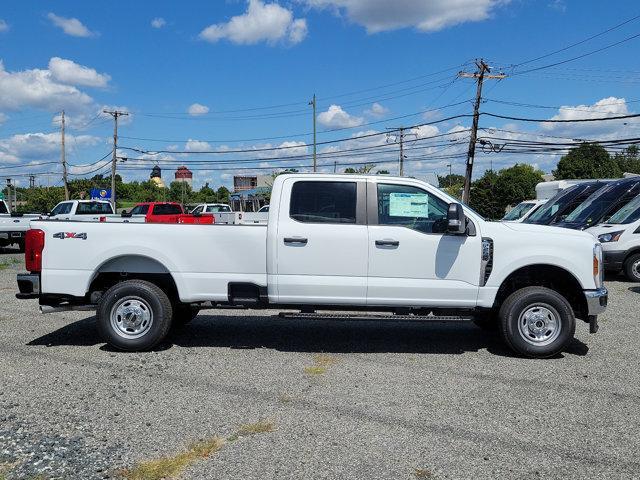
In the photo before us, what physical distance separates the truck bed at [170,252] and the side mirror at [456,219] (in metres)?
2.04

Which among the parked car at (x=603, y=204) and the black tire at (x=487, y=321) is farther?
the parked car at (x=603, y=204)

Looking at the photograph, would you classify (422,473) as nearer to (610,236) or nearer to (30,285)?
(30,285)

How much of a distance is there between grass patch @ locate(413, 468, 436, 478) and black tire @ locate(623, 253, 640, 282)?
11207mm

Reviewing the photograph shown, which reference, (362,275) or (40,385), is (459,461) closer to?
(362,275)

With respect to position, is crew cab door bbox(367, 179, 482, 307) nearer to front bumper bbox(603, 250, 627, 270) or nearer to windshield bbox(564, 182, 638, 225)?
front bumper bbox(603, 250, 627, 270)

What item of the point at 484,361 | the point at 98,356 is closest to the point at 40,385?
the point at 98,356

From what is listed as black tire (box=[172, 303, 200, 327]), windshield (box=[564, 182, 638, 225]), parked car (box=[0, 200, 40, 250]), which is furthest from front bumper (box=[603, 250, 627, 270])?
parked car (box=[0, 200, 40, 250])

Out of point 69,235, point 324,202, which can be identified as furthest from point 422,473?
point 69,235

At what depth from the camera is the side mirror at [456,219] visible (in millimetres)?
6238

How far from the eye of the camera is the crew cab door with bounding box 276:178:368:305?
21.3ft

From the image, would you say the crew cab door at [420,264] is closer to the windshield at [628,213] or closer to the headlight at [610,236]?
the headlight at [610,236]

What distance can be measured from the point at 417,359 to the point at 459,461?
2.64 m

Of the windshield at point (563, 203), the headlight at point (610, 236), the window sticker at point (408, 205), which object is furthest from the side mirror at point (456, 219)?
the windshield at point (563, 203)

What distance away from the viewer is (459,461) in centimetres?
400
